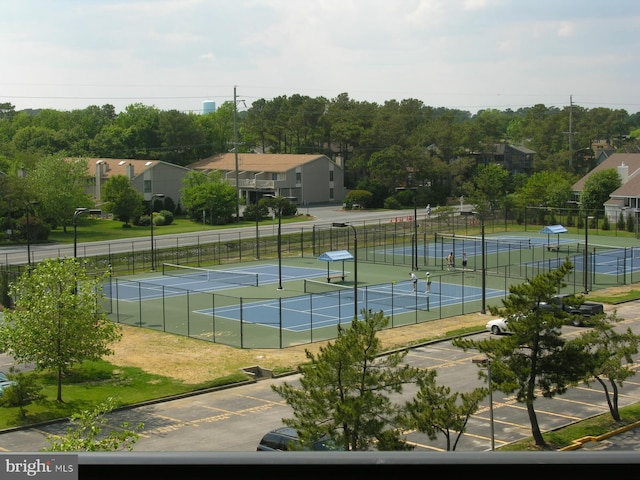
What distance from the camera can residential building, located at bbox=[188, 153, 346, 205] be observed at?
3989 inches

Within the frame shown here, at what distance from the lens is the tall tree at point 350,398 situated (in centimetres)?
1836

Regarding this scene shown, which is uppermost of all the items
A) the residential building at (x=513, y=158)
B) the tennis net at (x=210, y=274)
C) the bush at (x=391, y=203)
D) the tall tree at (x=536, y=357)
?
the residential building at (x=513, y=158)

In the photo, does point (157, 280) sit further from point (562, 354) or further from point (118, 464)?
point (118, 464)

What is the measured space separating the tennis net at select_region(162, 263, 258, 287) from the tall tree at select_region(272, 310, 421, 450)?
3110cm

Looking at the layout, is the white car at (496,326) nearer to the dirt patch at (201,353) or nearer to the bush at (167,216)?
the dirt patch at (201,353)

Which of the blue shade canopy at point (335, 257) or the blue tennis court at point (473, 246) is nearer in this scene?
the blue shade canopy at point (335, 257)

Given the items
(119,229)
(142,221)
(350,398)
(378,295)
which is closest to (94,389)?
(350,398)

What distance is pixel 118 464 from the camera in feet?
6.79

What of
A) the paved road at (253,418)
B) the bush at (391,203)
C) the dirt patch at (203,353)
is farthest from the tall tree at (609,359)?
the bush at (391,203)

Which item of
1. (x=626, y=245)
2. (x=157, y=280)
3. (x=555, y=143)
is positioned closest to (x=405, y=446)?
(x=157, y=280)

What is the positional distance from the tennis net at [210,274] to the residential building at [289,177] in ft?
134

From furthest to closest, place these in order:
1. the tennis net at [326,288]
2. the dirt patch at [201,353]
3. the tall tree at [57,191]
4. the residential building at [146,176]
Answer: the residential building at [146,176] < the tall tree at [57,191] < the tennis net at [326,288] < the dirt patch at [201,353]

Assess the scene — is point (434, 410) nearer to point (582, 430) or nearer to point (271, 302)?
point (582, 430)

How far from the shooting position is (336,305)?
4531 centimetres
